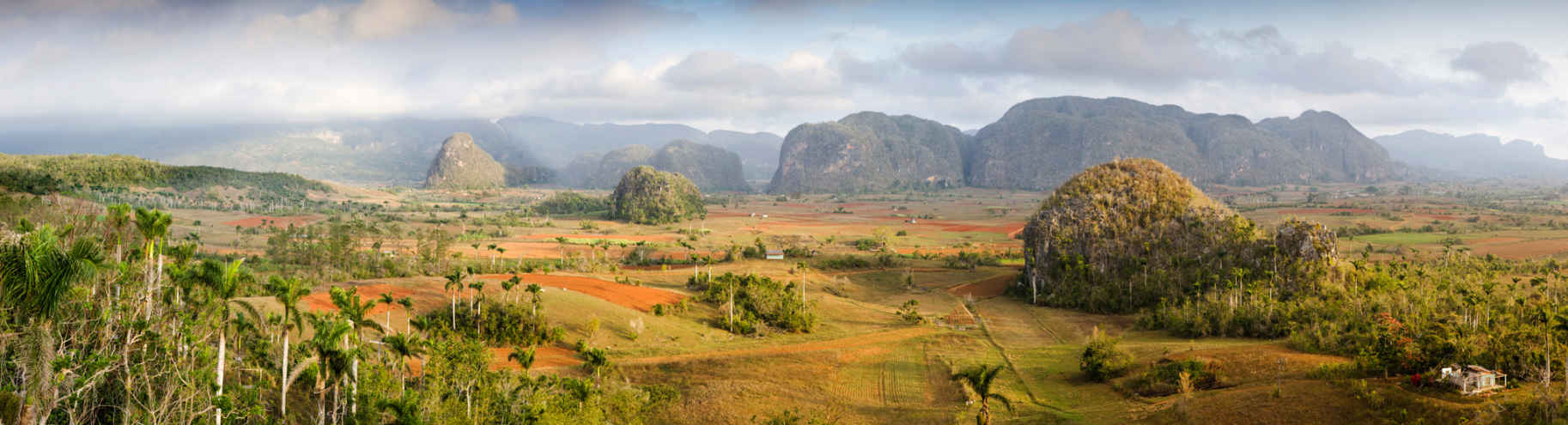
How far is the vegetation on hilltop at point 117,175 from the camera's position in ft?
222

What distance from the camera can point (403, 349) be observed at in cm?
2130

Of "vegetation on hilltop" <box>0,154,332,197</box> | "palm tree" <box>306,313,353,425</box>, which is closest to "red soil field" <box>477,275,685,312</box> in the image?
"palm tree" <box>306,313,353,425</box>

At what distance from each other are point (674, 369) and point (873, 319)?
18848 millimetres

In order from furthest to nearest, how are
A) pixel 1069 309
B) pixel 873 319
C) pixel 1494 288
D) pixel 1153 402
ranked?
1. pixel 1069 309
2. pixel 873 319
3. pixel 1494 288
4. pixel 1153 402

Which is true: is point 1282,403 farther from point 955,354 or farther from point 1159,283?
point 1159,283

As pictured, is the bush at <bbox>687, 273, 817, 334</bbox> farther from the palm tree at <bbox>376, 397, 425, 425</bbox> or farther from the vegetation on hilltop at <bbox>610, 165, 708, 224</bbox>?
the vegetation on hilltop at <bbox>610, 165, 708, 224</bbox>

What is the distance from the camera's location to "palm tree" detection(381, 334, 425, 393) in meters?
21.4

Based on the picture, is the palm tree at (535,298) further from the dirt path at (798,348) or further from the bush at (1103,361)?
the bush at (1103,361)

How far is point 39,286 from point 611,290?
113 ft

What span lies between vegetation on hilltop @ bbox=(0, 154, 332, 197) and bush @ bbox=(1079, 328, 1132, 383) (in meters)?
67.4

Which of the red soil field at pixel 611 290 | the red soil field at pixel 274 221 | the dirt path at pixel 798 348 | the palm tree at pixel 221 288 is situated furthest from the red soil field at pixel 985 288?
the red soil field at pixel 274 221

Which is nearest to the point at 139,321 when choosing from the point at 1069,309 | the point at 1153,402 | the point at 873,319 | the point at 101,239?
the point at 101,239

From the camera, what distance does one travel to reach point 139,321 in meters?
17.1

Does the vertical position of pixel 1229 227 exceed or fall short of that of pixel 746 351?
it exceeds it
